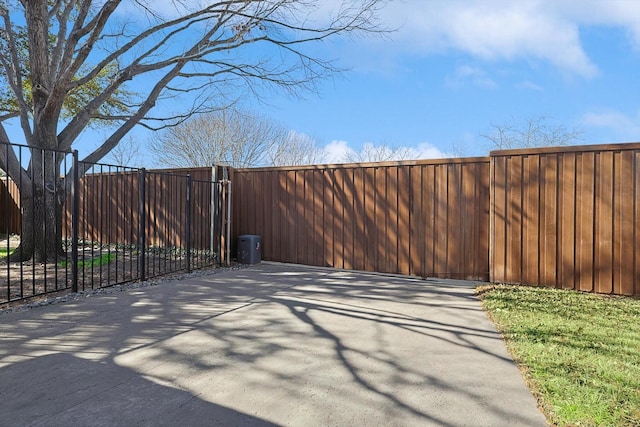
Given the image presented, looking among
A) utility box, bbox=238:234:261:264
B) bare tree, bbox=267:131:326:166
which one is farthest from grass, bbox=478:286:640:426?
bare tree, bbox=267:131:326:166

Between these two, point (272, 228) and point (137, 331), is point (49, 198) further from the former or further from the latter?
point (137, 331)

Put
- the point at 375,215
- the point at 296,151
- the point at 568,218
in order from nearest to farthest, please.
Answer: the point at 568,218 < the point at 375,215 < the point at 296,151

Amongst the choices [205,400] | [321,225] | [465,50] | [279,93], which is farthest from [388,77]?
[205,400]

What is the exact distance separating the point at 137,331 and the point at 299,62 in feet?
23.9

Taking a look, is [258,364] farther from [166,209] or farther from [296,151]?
[296,151]

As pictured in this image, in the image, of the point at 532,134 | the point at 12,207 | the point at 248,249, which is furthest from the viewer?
the point at 12,207

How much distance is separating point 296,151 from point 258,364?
15.3 metres

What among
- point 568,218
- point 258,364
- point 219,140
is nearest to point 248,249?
point 258,364

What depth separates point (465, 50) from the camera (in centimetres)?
910

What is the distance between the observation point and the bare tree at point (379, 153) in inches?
630

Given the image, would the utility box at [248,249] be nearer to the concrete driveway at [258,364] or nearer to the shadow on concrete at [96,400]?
the concrete driveway at [258,364]

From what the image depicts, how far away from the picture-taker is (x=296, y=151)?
17.6 metres

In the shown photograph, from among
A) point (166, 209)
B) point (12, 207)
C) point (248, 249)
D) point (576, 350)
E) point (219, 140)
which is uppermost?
point (219, 140)

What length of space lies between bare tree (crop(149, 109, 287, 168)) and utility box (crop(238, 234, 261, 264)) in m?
9.09
